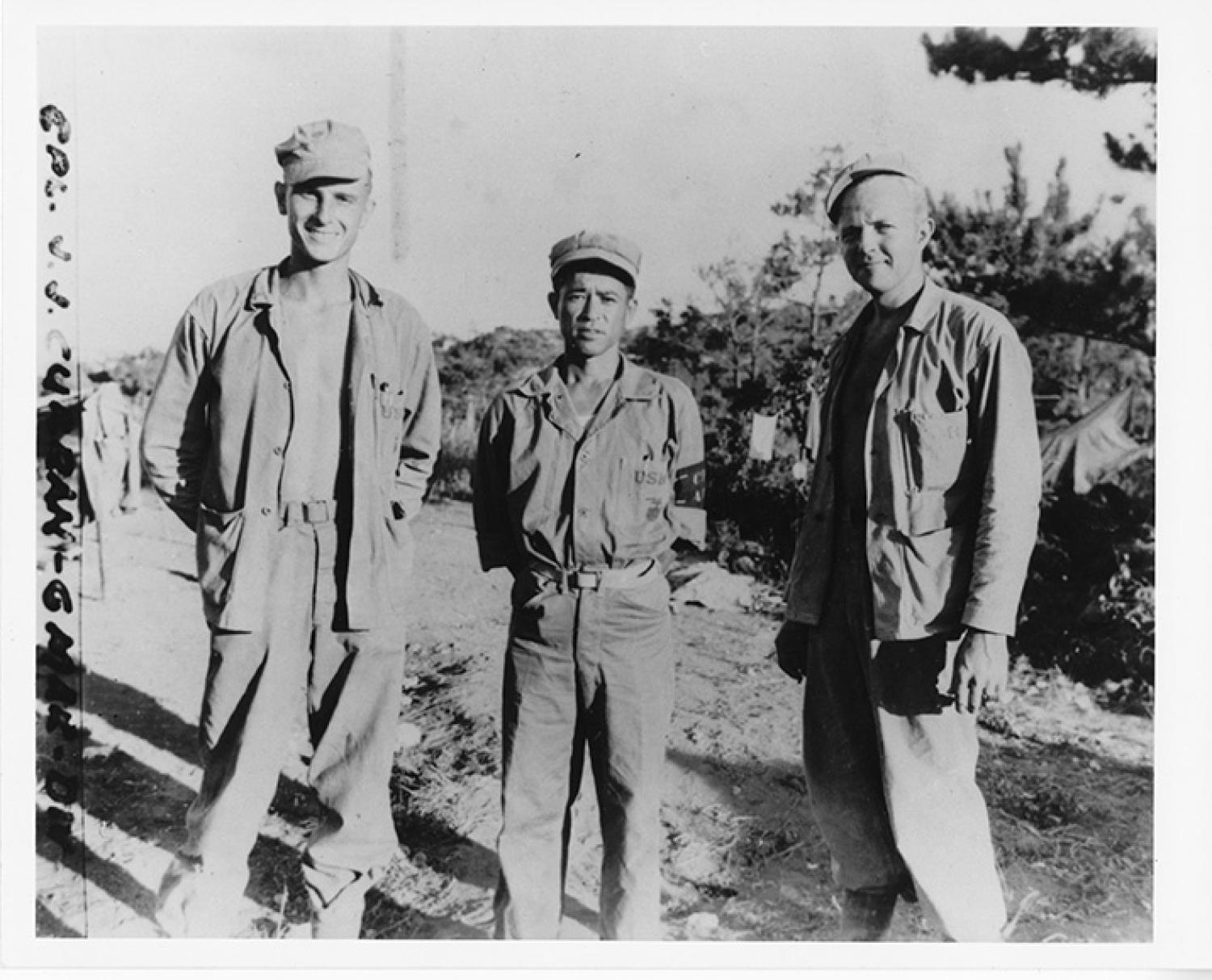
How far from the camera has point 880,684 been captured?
11.2 feet

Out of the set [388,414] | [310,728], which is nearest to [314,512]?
[388,414]

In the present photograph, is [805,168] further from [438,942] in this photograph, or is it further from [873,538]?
[438,942]

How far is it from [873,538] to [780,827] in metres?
1.20

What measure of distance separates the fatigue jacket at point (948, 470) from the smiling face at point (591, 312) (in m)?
0.88

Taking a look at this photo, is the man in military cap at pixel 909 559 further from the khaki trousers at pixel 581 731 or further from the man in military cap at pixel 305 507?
the man in military cap at pixel 305 507

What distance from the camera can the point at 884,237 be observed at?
3.52m

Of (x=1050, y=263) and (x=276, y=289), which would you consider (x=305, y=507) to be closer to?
(x=276, y=289)

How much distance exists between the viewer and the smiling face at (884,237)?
352 centimetres

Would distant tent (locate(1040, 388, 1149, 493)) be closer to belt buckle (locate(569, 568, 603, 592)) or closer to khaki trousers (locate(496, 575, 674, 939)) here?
khaki trousers (locate(496, 575, 674, 939))

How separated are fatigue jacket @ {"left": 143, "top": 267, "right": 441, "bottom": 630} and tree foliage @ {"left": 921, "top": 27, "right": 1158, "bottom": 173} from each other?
7.10 feet

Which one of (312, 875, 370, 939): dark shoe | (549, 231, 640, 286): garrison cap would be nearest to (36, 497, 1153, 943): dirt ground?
(312, 875, 370, 939): dark shoe

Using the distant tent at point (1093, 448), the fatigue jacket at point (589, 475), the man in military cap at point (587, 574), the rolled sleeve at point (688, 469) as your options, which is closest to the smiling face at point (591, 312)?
the man in military cap at point (587, 574)

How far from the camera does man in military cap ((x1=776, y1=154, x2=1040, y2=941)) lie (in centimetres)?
335

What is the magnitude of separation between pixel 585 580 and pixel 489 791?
1.06m
